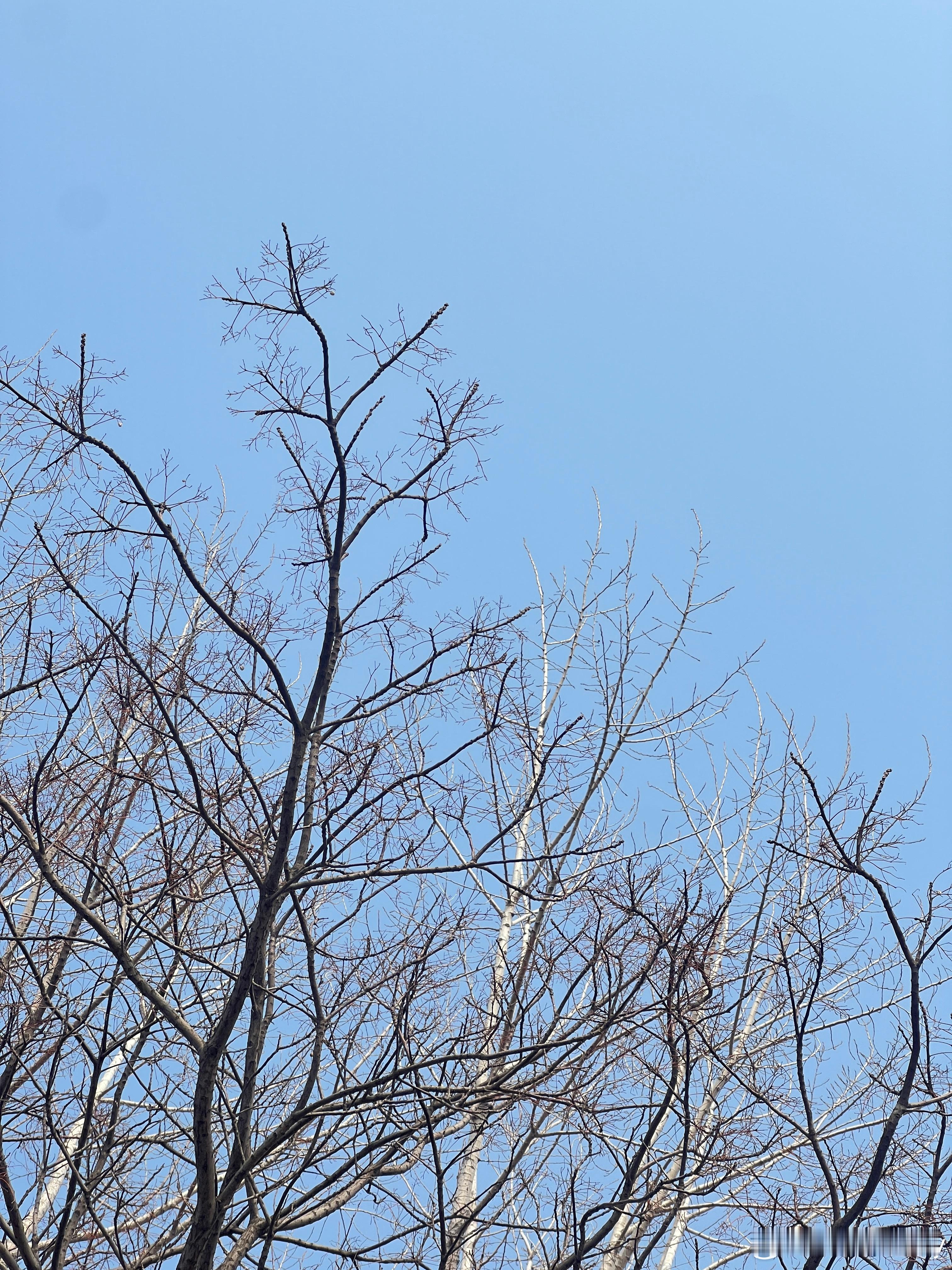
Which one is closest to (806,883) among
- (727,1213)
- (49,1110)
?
(727,1213)

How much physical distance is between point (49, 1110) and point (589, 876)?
2.57 meters

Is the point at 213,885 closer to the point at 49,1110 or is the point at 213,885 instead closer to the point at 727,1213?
the point at 49,1110

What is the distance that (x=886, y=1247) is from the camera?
3.61 meters

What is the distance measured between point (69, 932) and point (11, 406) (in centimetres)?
290

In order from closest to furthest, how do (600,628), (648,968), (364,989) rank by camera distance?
(648,968)
(364,989)
(600,628)

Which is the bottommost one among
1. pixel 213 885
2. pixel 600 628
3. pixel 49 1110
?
pixel 49 1110

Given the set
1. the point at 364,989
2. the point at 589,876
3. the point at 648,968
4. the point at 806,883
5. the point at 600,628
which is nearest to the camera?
the point at 648,968

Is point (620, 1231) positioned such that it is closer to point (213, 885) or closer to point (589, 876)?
point (589, 876)

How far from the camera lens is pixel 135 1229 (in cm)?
545

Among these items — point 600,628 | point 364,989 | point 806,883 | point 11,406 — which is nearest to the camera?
point 11,406

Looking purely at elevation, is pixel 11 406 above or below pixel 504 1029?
above

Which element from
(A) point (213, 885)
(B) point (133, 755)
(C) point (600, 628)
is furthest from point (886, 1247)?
(C) point (600, 628)

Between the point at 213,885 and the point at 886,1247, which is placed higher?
the point at 213,885

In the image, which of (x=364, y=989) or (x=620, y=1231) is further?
(x=620, y=1231)
